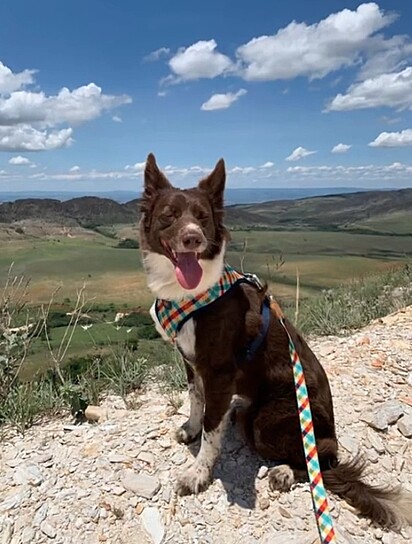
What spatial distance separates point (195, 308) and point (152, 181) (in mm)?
1132

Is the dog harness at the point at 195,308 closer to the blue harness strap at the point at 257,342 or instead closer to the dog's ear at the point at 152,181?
the blue harness strap at the point at 257,342

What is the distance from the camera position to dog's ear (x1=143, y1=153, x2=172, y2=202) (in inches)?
157

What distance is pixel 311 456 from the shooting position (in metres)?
3.35

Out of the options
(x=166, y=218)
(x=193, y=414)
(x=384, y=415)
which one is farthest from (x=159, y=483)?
(x=384, y=415)

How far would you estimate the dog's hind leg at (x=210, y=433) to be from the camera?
3.66 meters

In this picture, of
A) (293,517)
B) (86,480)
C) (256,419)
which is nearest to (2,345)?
(86,480)

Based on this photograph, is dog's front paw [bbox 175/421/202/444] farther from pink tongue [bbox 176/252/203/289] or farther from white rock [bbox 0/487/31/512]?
pink tongue [bbox 176/252/203/289]

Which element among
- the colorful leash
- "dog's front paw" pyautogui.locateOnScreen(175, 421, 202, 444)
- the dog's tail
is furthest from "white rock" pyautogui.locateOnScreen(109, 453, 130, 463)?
the dog's tail

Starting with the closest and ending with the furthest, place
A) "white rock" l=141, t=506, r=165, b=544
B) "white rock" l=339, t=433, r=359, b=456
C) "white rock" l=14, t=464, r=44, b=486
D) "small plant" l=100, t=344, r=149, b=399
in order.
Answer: "white rock" l=141, t=506, r=165, b=544, "white rock" l=14, t=464, r=44, b=486, "white rock" l=339, t=433, r=359, b=456, "small plant" l=100, t=344, r=149, b=399

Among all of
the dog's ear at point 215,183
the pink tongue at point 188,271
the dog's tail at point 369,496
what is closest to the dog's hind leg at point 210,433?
the pink tongue at point 188,271

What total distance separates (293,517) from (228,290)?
173 centimetres

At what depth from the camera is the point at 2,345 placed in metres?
5.34

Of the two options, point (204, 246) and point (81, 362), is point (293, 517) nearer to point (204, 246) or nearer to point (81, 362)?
point (204, 246)

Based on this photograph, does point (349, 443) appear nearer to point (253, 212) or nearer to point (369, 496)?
point (369, 496)
